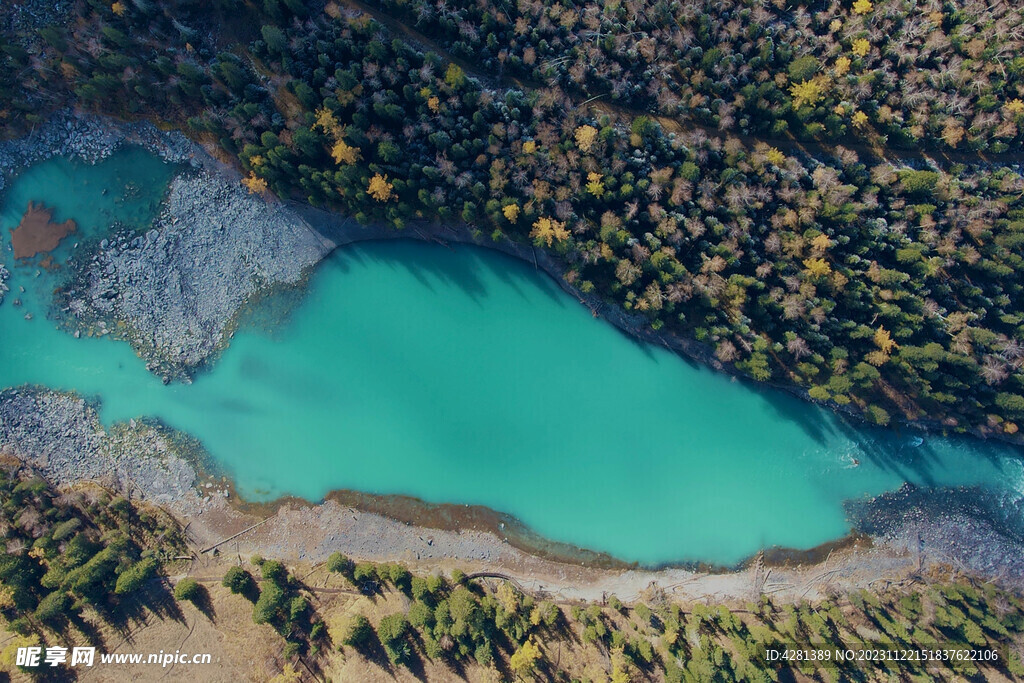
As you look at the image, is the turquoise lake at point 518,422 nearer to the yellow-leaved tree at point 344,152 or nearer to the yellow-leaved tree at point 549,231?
the yellow-leaved tree at point 549,231

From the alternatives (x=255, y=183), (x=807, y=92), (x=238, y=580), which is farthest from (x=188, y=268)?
(x=807, y=92)

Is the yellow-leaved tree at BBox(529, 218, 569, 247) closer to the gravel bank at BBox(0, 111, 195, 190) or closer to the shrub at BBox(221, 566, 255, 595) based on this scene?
the gravel bank at BBox(0, 111, 195, 190)

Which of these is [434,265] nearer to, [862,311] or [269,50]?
[269,50]

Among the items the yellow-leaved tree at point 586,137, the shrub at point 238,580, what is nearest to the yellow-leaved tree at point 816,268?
the yellow-leaved tree at point 586,137

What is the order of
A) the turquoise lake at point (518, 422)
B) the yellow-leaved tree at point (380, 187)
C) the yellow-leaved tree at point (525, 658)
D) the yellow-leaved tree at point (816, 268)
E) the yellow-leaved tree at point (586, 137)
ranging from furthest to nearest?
the turquoise lake at point (518, 422), the yellow-leaved tree at point (525, 658), the yellow-leaved tree at point (380, 187), the yellow-leaved tree at point (816, 268), the yellow-leaved tree at point (586, 137)

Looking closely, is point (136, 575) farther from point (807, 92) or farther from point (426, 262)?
point (807, 92)

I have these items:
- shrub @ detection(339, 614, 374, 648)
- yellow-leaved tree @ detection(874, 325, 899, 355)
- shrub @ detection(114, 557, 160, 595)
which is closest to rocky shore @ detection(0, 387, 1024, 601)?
shrub @ detection(114, 557, 160, 595)
